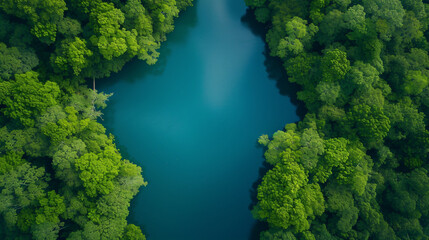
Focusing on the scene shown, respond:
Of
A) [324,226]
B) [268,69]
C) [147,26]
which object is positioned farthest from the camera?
[268,69]

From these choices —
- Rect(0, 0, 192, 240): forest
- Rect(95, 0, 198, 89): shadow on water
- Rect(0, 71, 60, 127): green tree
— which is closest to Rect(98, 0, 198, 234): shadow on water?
Rect(95, 0, 198, 89): shadow on water

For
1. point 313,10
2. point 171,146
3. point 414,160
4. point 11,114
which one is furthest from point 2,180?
point 414,160

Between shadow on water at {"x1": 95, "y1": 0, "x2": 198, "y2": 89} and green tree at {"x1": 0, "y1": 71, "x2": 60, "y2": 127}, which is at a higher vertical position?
shadow on water at {"x1": 95, "y1": 0, "x2": 198, "y2": 89}

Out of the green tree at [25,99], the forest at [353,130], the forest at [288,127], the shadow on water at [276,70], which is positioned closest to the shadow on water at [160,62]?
the forest at [288,127]

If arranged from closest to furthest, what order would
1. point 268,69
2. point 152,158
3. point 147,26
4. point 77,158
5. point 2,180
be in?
1. point 2,180
2. point 77,158
3. point 147,26
4. point 152,158
5. point 268,69

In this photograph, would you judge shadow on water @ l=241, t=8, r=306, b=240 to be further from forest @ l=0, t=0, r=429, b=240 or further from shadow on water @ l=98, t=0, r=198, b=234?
shadow on water @ l=98, t=0, r=198, b=234

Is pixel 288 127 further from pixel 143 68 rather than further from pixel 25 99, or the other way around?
pixel 25 99

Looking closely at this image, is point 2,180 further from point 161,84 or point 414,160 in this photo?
point 414,160
